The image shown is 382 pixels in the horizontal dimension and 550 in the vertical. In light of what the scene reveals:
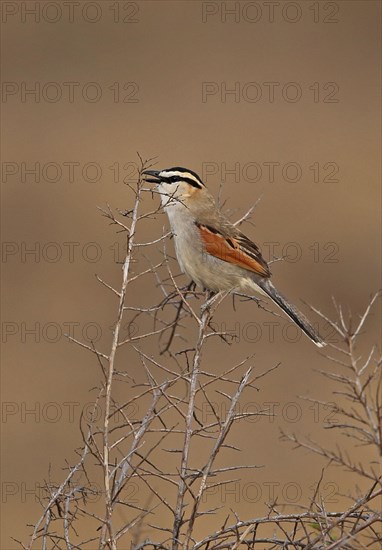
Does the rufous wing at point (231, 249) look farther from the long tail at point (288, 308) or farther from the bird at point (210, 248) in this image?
the long tail at point (288, 308)

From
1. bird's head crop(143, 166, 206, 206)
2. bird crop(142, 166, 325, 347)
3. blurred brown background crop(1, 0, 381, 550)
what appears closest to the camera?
bird crop(142, 166, 325, 347)

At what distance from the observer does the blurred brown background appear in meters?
10.6

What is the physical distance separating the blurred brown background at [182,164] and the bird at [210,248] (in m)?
2.93

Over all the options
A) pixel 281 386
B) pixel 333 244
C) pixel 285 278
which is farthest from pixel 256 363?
pixel 333 244

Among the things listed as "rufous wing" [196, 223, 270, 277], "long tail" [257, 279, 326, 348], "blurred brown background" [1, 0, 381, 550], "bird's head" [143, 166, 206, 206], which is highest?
"blurred brown background" [1, 0, 381, 550]

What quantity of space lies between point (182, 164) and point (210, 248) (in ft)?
28.5

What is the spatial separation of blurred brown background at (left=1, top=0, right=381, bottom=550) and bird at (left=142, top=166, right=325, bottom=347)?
9.62 feet

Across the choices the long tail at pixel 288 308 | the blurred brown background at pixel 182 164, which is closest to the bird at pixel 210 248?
the long tail at pixel 288 308

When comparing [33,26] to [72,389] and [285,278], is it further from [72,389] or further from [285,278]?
[72,389]

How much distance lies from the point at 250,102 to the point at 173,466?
30.0 ft

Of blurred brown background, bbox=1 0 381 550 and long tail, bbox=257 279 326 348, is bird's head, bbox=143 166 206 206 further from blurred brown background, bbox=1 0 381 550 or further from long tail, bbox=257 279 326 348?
blurred brown background, bbox=1 0 381 550

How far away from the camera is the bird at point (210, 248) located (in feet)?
19.7

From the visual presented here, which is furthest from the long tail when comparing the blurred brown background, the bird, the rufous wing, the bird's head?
the blurred brown background

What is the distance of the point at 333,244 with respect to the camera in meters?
14.2
